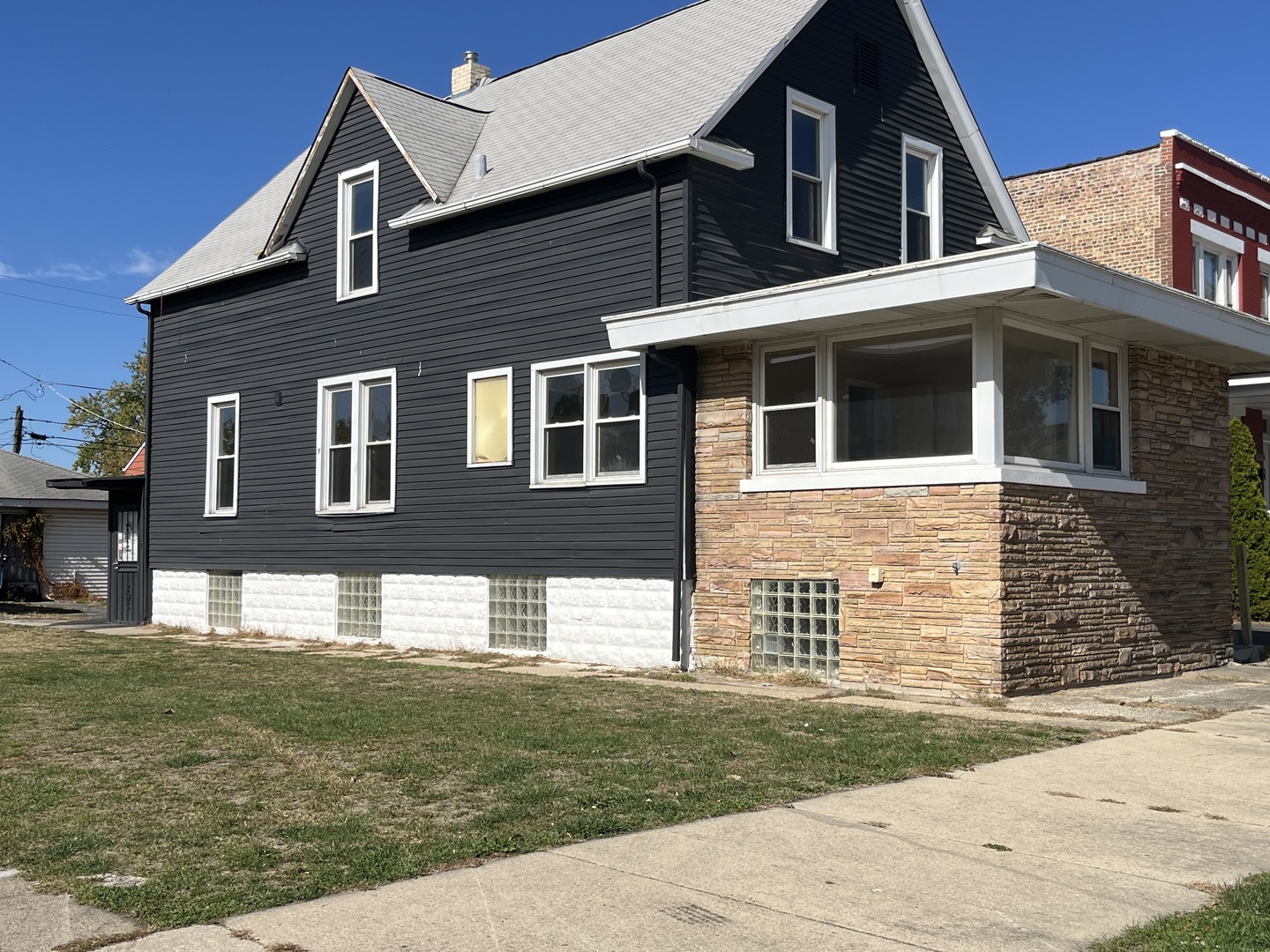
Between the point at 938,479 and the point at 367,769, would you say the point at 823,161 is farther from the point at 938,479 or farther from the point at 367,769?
the point at 367,769

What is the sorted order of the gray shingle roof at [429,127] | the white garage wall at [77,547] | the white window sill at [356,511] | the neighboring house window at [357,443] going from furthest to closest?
1. the white garage wall at [77,547]
2. the neighboring house window at [357,443]
3. the white window sill at [356,511]
4. the gray shingle roof at [429,127]

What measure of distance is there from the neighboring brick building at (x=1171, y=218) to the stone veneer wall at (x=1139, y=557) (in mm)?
9626

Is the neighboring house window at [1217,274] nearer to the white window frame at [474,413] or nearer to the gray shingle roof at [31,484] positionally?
the white window frame at [474,413]

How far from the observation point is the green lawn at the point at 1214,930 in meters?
4.88

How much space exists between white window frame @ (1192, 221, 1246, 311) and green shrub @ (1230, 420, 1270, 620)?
14.2ft

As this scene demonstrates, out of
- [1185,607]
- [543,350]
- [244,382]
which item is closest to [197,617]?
[244,382]

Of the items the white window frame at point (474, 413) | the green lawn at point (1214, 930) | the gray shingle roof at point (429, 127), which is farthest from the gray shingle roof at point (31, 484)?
the green lawn at point (1214, 930)

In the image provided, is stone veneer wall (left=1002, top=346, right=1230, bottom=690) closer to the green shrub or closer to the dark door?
the green shrub

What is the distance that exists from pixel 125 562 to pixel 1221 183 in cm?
2341

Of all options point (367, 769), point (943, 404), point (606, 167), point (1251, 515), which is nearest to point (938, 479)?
point (943, 404)

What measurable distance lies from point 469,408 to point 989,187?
28.7 ft

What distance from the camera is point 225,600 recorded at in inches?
898

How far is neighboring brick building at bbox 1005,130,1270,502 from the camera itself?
86.0ft

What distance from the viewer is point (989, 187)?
20.3 meters
